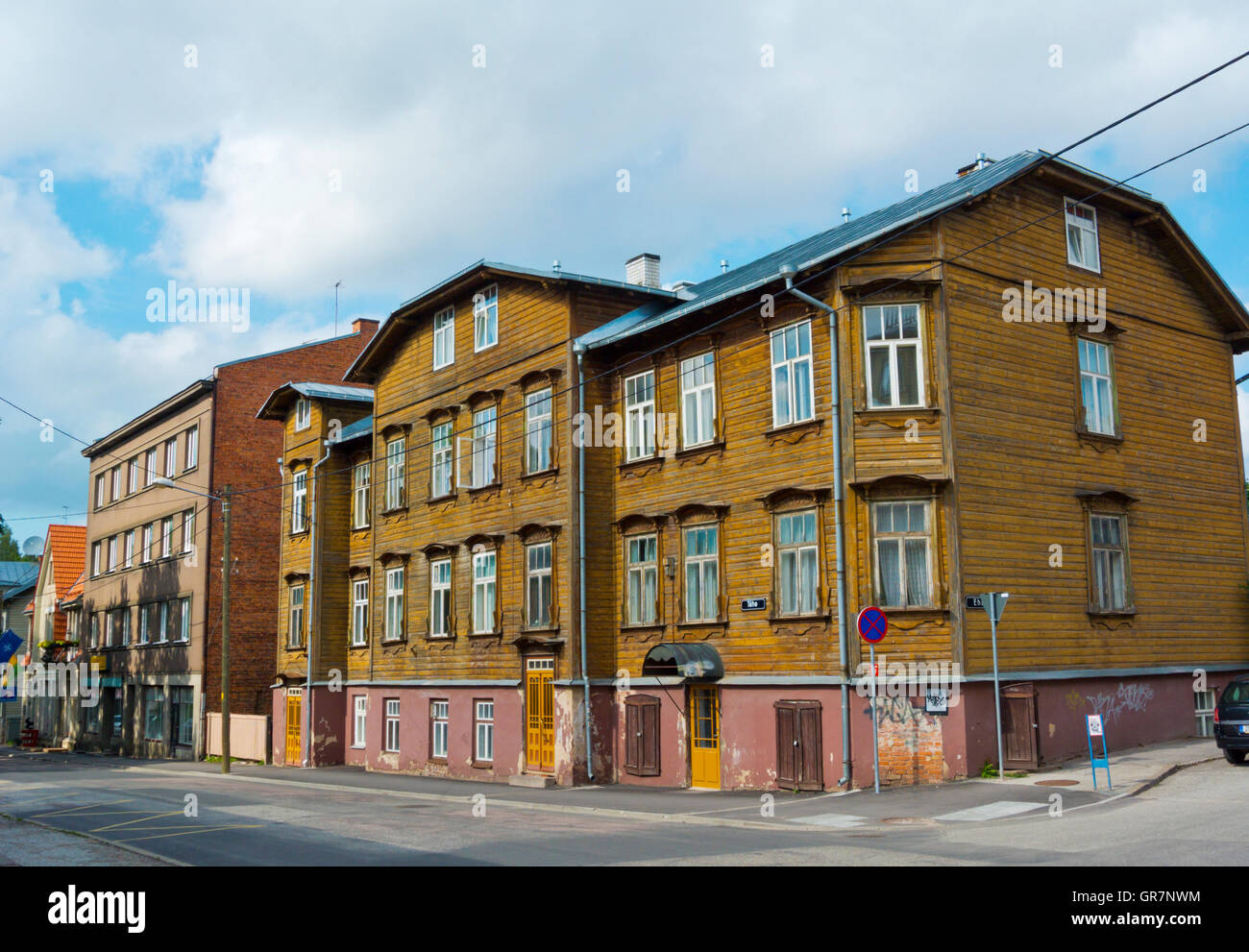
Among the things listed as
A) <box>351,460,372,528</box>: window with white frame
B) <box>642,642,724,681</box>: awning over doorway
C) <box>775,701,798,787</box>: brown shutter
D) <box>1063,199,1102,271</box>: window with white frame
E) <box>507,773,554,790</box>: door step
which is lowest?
<box>507,773,554,790</box>: door step

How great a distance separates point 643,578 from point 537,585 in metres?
3.01

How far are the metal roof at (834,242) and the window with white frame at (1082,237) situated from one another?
2.45 ft

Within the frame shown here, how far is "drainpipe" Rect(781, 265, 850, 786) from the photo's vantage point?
2039 cm

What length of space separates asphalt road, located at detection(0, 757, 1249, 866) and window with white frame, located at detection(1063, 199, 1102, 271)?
33.0 ft

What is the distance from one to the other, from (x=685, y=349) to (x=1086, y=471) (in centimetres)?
820

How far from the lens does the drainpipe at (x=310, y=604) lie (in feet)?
119

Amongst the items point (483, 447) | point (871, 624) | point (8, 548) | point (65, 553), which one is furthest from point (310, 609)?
point (8, 548)

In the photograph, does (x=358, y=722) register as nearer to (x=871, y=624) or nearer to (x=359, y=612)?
(x=359, y=612)

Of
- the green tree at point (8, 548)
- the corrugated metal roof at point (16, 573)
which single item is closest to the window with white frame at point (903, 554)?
the corrugated metal roof at point (16, 573)

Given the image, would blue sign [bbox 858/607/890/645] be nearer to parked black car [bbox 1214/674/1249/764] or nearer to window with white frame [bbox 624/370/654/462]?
parked black car [bbox 1214/674/1249/764]

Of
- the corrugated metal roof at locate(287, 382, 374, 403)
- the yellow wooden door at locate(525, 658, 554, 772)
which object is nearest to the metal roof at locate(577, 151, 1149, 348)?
the yellow wooden door at locate(525, 658, 554, 772)

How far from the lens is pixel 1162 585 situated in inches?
952

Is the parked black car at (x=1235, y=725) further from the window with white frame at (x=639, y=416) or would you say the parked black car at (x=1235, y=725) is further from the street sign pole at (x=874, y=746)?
the window with white frame at (x=639, y=416)

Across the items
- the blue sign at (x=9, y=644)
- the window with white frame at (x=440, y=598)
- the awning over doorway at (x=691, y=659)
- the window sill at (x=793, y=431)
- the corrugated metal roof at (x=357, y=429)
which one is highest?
the corrugated metal roof at (x=357, y=429)
